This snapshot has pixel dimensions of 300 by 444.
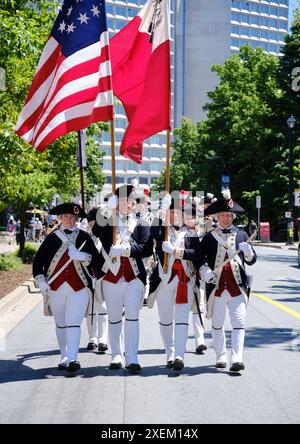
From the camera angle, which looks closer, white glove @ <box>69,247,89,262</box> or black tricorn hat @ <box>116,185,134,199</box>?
white glove @ <box>69,247,89,262</box>

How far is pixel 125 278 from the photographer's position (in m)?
8.37

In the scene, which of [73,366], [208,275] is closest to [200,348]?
[208,275]

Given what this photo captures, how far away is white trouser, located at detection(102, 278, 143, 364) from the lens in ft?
27.2

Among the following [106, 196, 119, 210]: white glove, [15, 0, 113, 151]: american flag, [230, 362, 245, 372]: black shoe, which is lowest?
[230, 362, 245, 372]: black shoe

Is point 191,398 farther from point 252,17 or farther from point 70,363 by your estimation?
point 252,17

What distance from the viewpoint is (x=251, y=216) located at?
5666 cm

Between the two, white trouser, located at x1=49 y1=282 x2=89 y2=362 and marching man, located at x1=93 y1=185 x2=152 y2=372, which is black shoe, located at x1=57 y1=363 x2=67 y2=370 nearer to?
white trouser, located at x1=49 y1=282 x2=89 y2=362

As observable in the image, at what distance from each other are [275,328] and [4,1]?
736 cm

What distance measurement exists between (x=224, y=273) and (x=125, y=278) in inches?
44.0

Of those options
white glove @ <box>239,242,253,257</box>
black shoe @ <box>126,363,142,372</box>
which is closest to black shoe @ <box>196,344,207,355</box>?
black shoe @ <box>126,363,142,372</box>

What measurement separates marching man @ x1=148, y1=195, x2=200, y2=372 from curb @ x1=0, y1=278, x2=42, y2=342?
273cm

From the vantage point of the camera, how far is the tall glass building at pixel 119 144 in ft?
414
